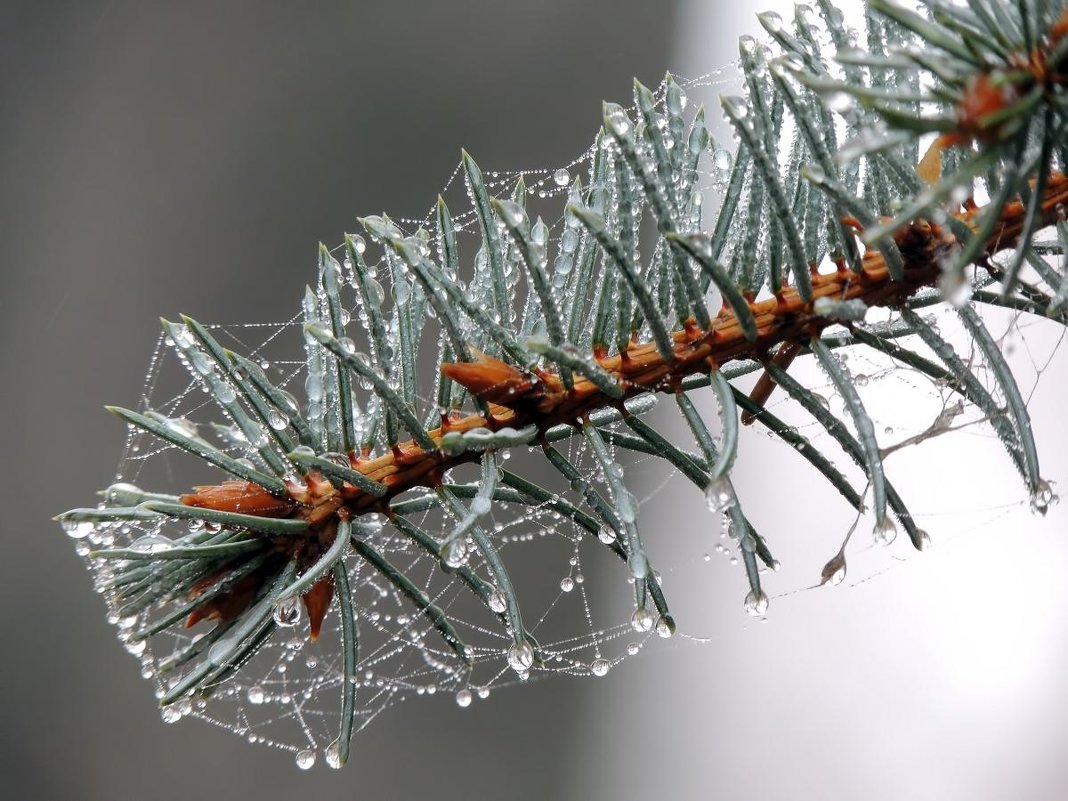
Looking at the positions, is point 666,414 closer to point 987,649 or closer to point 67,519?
point 987,649

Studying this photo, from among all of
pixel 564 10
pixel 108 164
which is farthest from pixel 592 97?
pixel 108 164

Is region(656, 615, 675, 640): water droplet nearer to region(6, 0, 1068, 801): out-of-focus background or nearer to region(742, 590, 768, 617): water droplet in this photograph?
region(742, 590, 768, 617): water droplet

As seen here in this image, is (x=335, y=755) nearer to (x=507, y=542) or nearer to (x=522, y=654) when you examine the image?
(x=522, y=654)

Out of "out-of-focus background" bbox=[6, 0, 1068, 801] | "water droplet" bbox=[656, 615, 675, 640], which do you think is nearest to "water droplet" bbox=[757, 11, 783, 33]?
"water droplet" bbox=[656, 615, 675, 640]

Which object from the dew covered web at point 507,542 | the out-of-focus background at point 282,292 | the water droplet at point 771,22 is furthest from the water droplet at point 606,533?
the out-of-focus background at point 282,292

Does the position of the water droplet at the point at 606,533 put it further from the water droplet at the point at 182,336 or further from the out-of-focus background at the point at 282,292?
the out-of-focus background at the point at 282,292

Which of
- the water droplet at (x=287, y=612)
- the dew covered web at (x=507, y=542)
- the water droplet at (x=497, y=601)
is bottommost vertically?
the dew covered web at (x=507, y=542)

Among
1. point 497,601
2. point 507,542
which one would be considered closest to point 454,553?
point 497,601
